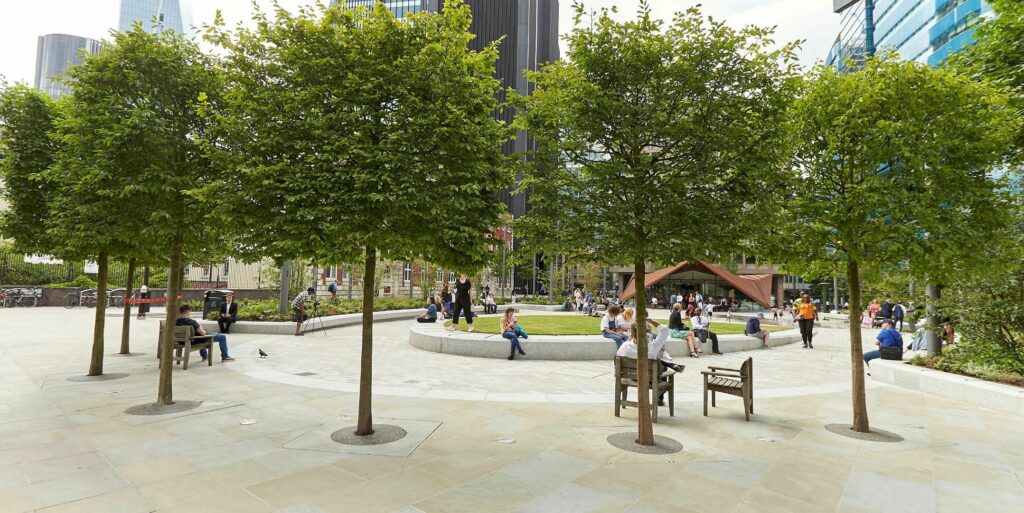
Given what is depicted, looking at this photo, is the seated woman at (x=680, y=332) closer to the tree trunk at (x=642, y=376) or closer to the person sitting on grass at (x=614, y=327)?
the person sitting on grass at (x=614, y=327)

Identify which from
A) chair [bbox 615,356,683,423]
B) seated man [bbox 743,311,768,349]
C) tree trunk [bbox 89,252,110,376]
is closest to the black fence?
tree trunk [bbox 89,252,110,376]

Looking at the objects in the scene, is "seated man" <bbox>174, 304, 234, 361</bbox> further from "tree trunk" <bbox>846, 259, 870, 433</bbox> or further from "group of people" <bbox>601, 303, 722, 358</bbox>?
"tree trunk" <bbox>846, 259, 870, 433</bbox>

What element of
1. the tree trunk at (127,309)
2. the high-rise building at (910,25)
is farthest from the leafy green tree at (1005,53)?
Answer: the high-rise building at (910,25)

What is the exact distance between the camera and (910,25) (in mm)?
50500

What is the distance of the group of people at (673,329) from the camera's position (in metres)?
13.2

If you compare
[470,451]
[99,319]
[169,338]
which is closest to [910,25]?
[470,451]

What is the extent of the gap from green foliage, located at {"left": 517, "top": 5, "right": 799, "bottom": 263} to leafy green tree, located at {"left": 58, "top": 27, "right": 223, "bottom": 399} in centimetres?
522

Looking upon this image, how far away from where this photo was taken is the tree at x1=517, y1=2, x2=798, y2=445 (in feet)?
18.6

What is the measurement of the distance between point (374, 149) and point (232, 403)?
16.6ft

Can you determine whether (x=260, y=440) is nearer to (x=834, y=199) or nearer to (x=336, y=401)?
(x=336, y=401)

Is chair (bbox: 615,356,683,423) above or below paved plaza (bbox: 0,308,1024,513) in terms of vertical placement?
above

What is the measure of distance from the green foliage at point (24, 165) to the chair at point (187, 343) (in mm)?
2729

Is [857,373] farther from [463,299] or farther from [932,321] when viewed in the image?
[463,299]

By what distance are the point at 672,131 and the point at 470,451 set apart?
14.2ft
